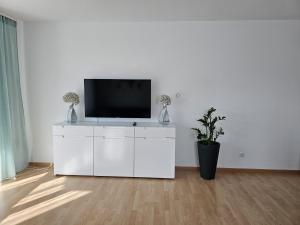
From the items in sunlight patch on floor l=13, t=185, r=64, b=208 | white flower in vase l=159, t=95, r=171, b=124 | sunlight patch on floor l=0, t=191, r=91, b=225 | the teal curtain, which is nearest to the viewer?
sunlight patch on floor l=0, t=191, r=91, b=225

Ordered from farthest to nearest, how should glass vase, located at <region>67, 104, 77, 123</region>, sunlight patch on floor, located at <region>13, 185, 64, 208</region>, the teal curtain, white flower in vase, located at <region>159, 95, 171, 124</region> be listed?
glass vase, located at <region>67, 104, 77, 123</region> → white flower in vase, located at <region>159, 95, 171, 124</region> → the teal curtain → sunlight patch on floor, located at <region>13, 185, 64, 208</region>

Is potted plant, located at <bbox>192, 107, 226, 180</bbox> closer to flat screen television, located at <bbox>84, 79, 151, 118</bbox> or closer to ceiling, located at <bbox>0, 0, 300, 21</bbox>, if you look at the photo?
flat screen television, located at <bbox>84, 79, 151, 118</bbox>

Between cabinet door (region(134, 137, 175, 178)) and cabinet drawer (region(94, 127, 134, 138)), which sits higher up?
cabinet drawer (region(94, 127, 134, 138))

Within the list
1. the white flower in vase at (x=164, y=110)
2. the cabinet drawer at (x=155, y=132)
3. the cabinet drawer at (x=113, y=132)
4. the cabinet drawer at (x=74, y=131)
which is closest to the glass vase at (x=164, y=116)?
the white flower in vase at (x=164, y=110)

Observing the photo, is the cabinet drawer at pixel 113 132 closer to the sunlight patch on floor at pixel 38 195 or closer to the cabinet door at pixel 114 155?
the cabinet door at pixel 114 155

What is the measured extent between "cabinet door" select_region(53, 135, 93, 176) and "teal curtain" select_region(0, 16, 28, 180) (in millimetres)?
710

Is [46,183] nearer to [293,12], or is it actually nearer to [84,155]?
[84,155]

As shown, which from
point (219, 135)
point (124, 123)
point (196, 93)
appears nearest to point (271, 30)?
point (196, 93)

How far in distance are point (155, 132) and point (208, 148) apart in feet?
2.82

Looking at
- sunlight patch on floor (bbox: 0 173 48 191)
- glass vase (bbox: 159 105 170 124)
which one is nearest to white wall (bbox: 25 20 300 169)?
glass vase (bbox: 159 105 170 124)

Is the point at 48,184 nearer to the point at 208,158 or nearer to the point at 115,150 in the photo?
the point at 115,150

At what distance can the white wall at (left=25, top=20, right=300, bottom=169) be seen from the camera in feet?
12.9

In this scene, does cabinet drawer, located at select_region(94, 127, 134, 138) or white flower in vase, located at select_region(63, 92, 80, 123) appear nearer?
cabinet drawer, located at select_region(94, 127, 134, 138)

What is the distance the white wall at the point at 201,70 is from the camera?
3.93m
